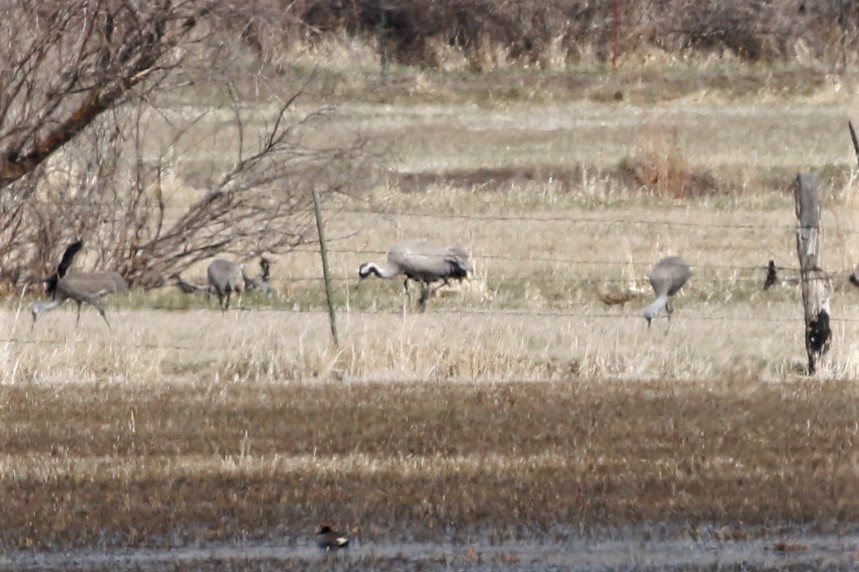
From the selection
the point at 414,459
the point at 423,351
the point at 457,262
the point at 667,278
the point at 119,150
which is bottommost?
the point at 414,459

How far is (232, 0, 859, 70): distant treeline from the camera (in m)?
48.9

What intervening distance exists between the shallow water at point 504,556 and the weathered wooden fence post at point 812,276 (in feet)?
19.3

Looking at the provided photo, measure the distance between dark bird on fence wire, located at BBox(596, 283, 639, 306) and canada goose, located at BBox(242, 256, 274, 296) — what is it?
3.40 metres

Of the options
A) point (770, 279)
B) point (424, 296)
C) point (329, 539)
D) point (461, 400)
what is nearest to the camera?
point (329, 539)

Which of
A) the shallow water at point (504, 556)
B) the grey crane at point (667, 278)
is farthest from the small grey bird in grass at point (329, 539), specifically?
the grey crane at point (667, 278)

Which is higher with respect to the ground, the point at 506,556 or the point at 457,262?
the point at 457,262

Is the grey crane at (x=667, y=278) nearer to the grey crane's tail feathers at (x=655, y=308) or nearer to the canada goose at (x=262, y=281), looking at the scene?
the grey crane's tail feathers at (x=655, y=308)

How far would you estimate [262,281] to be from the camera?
63.5 feet

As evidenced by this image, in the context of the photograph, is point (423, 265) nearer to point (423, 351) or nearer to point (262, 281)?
point (262, 281)

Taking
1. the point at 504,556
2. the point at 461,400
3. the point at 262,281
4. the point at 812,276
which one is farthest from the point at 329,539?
the point at 262,281

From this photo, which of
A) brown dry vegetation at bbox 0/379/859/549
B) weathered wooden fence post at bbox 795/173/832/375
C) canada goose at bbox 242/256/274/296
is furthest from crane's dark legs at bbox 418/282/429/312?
brown dry vegetation at bbox 0/379/859/549

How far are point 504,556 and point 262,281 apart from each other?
459 inches

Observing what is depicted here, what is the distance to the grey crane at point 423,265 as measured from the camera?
Result: 1795cm

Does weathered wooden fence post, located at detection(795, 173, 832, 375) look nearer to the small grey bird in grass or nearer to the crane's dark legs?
the crane's dark legs
